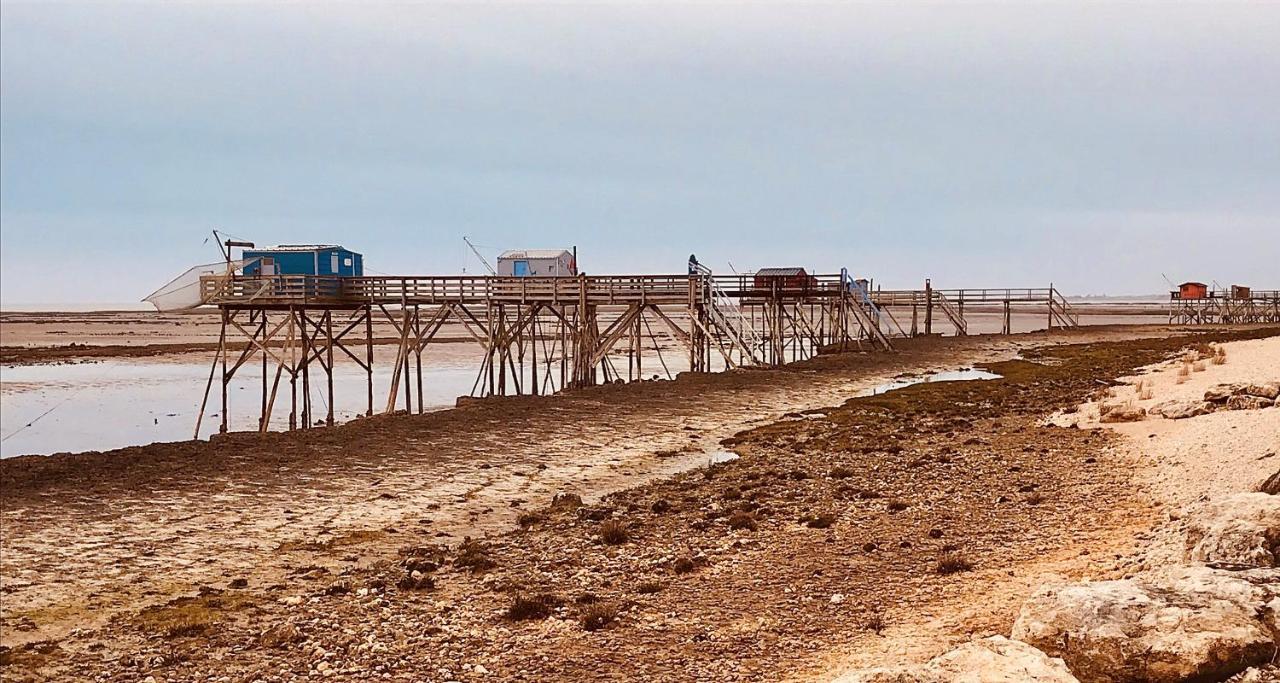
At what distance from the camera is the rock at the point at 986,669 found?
5508 millimetres

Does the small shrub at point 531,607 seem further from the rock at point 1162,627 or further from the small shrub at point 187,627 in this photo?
the rock at point 1162,627

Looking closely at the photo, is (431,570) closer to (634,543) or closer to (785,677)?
(634,543)

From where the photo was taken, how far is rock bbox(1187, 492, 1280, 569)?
23.2ft

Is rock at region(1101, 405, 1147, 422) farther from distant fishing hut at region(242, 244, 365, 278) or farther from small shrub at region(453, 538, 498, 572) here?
distant fishing hut at region(242, 244, 365, 278)

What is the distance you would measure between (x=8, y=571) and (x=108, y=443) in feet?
54.1

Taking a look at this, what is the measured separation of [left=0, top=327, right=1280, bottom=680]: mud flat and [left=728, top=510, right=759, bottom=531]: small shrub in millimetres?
80

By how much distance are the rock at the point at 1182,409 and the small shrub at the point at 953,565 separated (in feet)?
36.3

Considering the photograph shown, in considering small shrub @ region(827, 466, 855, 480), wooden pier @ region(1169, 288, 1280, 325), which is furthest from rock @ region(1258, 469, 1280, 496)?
wooden pier @ region(1169, 288, 1280, 325)

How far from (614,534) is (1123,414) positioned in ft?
43.9

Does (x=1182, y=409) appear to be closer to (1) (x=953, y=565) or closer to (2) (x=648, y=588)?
(1) (x=953, y=565)

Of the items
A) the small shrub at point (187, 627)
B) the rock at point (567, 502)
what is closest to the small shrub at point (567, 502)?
the rock at point (567, 502)

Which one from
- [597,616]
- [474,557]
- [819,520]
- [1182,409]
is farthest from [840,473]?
[1182,409]

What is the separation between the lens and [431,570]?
12.1m

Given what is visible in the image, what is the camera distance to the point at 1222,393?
1966 cm
